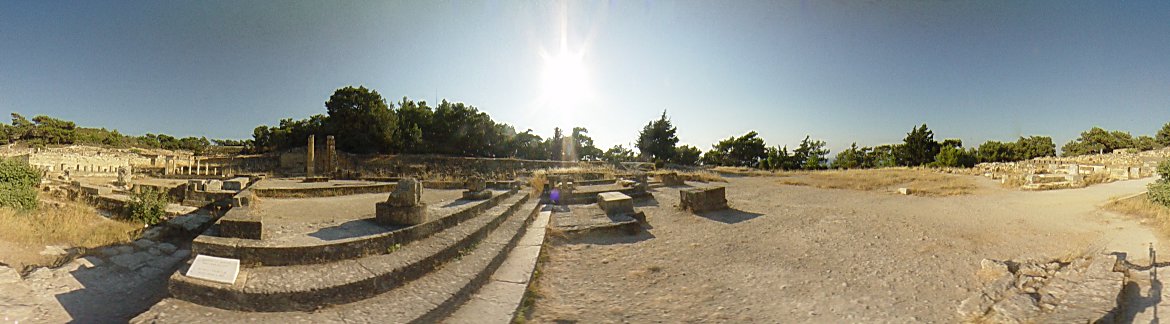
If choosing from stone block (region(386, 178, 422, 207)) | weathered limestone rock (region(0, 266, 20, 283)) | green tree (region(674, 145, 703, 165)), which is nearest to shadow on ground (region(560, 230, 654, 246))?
stone block (region(386, 178, 422, 207))

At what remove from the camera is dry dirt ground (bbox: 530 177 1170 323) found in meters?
3.39

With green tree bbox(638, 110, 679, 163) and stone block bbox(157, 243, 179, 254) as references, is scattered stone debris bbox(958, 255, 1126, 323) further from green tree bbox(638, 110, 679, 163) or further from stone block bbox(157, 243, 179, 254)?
green tree bbox(638, 110, 679, 163)

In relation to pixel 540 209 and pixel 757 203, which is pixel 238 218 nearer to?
pixel 540 209

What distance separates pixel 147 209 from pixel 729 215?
445 inches

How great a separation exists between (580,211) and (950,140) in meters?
45.9

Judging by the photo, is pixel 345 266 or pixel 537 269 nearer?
pixel 345 266

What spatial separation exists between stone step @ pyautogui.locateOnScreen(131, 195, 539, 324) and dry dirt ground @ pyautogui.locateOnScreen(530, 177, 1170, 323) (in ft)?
2.34

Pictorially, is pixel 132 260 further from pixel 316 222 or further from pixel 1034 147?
pixel 1034 147

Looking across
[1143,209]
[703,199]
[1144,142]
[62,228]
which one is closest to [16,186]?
[62,228]

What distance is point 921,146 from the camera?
34812mm

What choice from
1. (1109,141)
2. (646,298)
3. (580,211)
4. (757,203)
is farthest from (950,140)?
(646,298)

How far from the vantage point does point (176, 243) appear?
5.95 meters

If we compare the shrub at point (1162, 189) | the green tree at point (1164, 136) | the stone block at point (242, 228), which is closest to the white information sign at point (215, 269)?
the stone block at point (242, 228)

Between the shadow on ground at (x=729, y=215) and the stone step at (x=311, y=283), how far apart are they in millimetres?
5809
